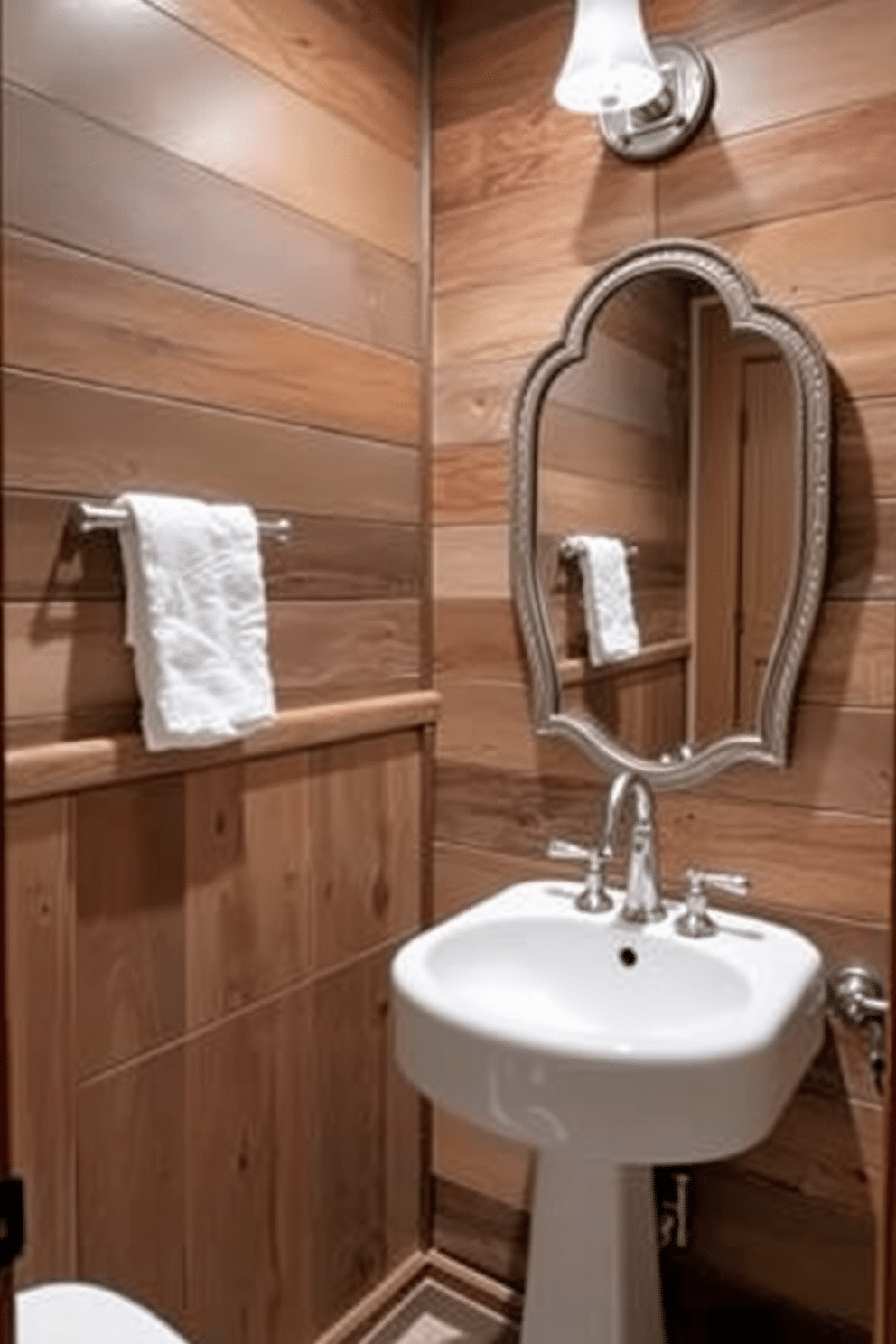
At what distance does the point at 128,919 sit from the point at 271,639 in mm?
449

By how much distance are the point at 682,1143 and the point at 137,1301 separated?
78 cm

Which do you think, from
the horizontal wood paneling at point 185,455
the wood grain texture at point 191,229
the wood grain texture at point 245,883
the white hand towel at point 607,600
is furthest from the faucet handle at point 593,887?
the wood grain texture at point 191,229

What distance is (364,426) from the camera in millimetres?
1737

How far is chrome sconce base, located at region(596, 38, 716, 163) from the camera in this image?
1.56 meters

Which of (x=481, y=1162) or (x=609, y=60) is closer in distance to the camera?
(x=609, y=60)

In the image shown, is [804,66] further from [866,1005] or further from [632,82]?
[866,1005]

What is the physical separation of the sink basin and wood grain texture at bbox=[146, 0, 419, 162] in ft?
4.19

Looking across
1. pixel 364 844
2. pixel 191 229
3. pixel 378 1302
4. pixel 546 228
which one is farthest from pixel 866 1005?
pixel 191 229

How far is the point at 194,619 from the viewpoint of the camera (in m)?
1.36

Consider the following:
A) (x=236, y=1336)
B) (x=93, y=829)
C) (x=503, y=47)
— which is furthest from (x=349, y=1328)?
(x=503, y=47)

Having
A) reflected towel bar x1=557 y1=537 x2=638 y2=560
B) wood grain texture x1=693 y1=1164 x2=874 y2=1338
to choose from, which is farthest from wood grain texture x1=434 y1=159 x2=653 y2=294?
wood grain texture x1=693 y1=1164 x2=874 y2=1338

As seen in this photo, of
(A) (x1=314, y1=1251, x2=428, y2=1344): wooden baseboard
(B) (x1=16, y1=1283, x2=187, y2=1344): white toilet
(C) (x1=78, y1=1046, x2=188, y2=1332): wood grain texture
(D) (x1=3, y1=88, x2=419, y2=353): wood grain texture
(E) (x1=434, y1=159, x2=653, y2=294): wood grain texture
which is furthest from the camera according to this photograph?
(A) (x1=314, y1=1251, x2=428, y2=1344): wooden baseboard

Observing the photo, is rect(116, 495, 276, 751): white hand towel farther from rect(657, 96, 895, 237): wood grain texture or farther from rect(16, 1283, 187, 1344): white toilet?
rect(657, 96, 895, 237): wood grain texture

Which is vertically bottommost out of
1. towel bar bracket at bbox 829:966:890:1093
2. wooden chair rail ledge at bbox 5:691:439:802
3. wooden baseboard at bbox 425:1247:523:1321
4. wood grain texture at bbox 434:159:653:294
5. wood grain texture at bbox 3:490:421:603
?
wooden baseboard at bbox 425:1247:523:1321
